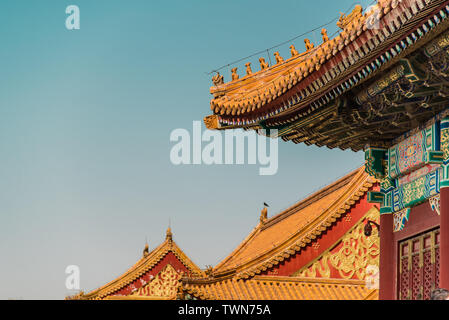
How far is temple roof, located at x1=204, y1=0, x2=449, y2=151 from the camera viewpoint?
349 inches

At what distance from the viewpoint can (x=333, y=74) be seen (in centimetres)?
1035

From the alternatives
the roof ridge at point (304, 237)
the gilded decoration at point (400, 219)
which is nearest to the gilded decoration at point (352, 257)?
the roof ridge at point (304, 237)

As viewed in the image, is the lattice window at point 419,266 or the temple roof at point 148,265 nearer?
the lattice window at point 419,266

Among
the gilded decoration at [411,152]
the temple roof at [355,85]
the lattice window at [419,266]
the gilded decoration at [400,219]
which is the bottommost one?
the lattice window at [419,266]

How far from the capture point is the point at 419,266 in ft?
35.6

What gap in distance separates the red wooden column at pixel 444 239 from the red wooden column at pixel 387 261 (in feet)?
5.83

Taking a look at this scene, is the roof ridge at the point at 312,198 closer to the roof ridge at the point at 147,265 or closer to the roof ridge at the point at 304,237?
the roof ridge at the point at 304,237

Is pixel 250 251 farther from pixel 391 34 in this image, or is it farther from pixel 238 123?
pixel 391 34


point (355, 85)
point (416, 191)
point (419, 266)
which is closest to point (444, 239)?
point (419, 266)

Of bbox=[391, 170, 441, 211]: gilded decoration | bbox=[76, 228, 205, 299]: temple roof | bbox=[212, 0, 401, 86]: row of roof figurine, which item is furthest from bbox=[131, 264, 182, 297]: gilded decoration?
bbox=[391, 170, 441, 211]: gilded decoration

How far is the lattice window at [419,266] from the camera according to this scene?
10445 mm
